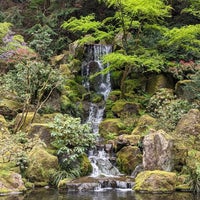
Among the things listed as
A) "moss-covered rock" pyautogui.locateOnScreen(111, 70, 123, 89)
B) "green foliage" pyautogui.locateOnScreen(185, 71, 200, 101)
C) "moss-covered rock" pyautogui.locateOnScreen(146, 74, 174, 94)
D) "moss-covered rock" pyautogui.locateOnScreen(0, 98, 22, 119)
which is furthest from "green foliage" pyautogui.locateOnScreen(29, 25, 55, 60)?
"green foliage" pyautogui.locateOnScreen(185, 71, 200, 101)

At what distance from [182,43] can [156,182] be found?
13201 mm

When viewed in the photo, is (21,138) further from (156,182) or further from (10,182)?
(156,182)

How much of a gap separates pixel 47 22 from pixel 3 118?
552 inches

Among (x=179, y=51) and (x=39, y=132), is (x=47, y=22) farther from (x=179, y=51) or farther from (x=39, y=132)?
(x=39, y=132)

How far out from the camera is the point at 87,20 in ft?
→ 83.7

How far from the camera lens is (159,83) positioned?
25.7 m

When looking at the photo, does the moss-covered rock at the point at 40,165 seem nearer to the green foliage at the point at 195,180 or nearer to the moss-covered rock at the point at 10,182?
the moss-covered rock at the point at 10,182

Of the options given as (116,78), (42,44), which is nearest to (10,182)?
(116,78)

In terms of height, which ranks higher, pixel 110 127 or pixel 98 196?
pixel 110 127

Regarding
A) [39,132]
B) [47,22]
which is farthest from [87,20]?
[39,132]

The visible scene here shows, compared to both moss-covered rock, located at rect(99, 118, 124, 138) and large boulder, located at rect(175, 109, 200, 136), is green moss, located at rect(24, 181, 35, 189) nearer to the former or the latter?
moss-covered rock, located at rect(99, 118, 124, 138)

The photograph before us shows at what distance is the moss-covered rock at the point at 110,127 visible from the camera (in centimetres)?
2227

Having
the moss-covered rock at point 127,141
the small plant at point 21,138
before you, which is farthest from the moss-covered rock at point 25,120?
the moss-covered rock at point 127,141

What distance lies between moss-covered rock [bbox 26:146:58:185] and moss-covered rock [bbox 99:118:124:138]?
599cm
